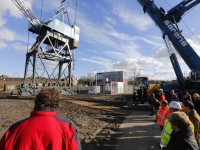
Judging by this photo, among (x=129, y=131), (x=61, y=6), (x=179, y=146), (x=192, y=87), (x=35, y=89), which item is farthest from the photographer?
(x=61, y=6)

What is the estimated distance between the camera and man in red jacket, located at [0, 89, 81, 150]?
157 cm

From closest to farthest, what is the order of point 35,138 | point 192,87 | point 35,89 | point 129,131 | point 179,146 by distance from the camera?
point 35,138, point 179,146, point 129,131, point 192,87, point 35,89

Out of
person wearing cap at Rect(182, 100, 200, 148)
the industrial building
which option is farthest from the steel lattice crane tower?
person wearing cap at Rect(182, 100, 200, 148)

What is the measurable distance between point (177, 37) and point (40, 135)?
17.4 metres

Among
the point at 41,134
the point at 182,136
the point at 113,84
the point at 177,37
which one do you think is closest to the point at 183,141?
the point at 182,136

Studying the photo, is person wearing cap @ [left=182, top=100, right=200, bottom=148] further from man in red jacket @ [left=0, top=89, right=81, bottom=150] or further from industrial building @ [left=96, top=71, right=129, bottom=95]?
industrial building @ [left=96, top=71, right=129, bottom=95]

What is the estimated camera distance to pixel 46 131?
1.62m

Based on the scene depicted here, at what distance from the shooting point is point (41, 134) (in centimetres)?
163

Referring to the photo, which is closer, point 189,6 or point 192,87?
point 192,87

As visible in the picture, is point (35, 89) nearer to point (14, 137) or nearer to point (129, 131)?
point (129, 131)

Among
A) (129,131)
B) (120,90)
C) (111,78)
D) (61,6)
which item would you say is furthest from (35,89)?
(111,78)

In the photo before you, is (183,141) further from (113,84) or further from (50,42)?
(113,84)

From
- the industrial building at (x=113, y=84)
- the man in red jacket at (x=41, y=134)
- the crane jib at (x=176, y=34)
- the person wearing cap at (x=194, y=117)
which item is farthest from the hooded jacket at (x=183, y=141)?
the industrial building at (x=113, y=84)

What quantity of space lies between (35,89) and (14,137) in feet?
71.1
